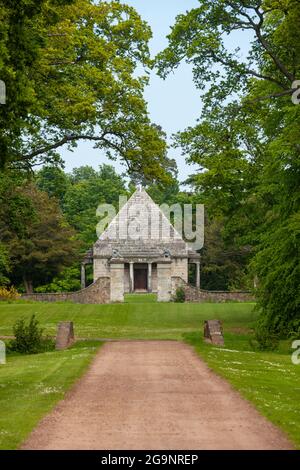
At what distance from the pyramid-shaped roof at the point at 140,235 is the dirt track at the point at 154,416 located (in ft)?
152

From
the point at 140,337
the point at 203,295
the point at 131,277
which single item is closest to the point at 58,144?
the point at 140,337

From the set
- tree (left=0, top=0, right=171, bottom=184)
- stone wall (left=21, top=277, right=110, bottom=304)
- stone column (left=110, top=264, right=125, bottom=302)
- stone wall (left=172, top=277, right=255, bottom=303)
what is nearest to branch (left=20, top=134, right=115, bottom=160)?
tree (left=0, top=0, right=171, bottom=184)

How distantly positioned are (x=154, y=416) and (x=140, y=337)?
803 inches

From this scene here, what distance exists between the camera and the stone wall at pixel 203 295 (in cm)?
5516

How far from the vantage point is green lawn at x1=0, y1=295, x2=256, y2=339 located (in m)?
36.1

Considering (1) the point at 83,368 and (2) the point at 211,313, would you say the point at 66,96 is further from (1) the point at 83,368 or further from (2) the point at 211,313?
(2) the point at 211,313

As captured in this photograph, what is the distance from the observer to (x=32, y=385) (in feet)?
57.5

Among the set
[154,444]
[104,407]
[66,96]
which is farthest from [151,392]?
[66,96]

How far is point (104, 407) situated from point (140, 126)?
17.8 m

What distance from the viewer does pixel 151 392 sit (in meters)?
16.2

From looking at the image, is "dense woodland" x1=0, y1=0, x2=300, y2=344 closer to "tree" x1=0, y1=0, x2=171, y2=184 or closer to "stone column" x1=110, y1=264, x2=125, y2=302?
"tree" x1=0, y1=0, x2=171, y2=184

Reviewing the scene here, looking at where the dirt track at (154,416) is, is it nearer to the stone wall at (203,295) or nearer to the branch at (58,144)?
the branch at (58,144)

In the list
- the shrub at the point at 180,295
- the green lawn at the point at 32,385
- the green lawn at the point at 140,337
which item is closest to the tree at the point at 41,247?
the shrub at the point at 180,295

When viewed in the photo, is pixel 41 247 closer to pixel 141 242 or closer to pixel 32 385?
pixel 141 242
